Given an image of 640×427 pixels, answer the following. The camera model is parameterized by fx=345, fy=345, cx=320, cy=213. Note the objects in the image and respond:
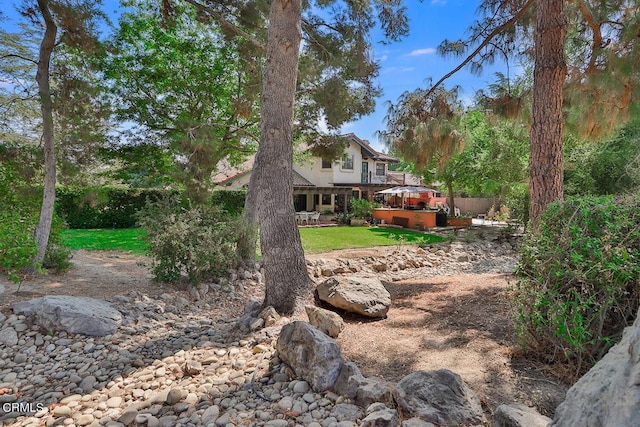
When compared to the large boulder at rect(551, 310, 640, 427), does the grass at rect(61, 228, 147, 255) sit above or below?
below

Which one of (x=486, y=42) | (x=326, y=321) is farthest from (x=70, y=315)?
(x=486, y=42)

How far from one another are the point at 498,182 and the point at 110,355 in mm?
17013

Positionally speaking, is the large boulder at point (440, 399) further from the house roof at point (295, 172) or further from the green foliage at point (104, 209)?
the house roof at point (295, 172)

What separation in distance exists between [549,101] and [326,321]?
185 inches

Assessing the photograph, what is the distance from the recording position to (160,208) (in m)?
6.62

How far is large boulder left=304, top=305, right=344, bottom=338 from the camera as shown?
4.07 m

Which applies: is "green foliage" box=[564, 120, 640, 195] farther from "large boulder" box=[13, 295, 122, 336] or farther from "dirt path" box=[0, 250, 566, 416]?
"large boulder" box=[13, 295, 122, 336]

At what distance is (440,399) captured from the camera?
248 cm

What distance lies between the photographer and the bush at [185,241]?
6.26 m

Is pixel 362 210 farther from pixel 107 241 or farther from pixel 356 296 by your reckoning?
pixel 356 296

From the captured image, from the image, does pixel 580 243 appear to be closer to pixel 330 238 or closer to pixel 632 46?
pixel 632 46

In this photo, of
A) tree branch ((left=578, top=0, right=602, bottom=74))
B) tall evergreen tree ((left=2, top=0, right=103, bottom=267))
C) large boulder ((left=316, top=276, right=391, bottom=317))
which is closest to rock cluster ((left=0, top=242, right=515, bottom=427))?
large boulder ((left=316, top=276, right=391, bottom=317))

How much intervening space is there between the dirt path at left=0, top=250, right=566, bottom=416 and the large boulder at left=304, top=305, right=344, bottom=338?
0.40ft

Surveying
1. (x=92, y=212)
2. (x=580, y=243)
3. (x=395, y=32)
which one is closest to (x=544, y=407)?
(x=580, y=243)
